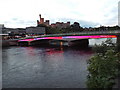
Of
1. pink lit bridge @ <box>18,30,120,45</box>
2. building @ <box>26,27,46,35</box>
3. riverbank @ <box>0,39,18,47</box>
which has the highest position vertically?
building @ <box>26,27,46,35</box>

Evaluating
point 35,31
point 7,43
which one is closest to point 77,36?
point 7,43

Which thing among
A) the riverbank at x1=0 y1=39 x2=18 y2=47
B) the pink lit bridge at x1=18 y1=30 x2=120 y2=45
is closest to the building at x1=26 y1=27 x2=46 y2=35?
the riverbank at x1=0 y1=39 x2=18 y2=47

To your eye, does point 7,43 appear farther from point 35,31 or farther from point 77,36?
point 35,31

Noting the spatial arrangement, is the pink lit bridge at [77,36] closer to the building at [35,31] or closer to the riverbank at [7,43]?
the riverbank at [7,43]

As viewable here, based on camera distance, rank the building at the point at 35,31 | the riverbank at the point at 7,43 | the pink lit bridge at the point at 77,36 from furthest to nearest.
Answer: the building at the point at 35,31
the riverbank at the point at 7,43
the pink lit bridge at the point at 77,36

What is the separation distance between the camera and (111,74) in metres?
6.58

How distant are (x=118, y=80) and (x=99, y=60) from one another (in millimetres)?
1845

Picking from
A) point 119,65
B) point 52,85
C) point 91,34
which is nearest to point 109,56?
point 119,65

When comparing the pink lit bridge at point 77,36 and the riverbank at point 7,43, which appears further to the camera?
the riverbank at point 7,43

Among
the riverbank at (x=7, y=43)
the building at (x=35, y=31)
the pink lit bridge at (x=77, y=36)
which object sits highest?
the building at (x=35, y=31)

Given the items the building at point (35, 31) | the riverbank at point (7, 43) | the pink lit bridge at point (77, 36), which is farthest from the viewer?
the building at point (35, 31)

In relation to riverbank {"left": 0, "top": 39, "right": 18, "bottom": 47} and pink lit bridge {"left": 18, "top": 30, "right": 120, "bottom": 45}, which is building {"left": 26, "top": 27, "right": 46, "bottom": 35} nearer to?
riverbank {"left": 0, "top": 39, "right": 18, "bottom": 47}

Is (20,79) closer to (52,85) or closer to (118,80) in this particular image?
(52,85)

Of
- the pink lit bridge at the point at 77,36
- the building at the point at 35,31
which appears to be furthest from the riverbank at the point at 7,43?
the building at the point at 35,31
